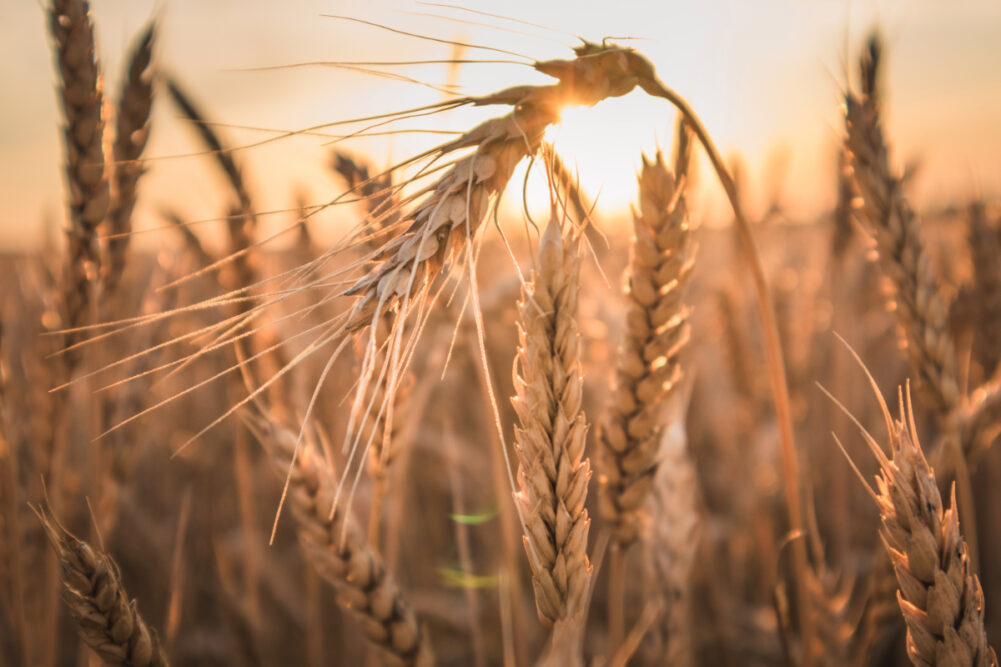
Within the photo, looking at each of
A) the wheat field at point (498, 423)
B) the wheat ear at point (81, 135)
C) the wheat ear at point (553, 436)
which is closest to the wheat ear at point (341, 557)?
the wheat field at point (498, 423)

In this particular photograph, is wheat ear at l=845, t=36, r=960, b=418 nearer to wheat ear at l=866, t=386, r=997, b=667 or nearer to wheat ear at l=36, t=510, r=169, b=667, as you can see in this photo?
wheat ear at l=866, t=386, r=997, b=667

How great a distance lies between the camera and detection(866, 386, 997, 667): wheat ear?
2.30ft

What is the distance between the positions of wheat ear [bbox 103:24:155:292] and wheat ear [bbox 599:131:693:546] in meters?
1.00

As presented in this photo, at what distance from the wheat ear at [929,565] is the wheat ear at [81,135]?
1273 millimetres

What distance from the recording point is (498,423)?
683 mm

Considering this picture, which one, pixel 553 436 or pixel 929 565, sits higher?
pixel 553 436

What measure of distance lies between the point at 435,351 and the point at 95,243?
32.6 inches

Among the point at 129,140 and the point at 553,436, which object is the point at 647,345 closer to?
the point at 553,436

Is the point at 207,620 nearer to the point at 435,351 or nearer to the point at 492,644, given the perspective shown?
the point at 492,644

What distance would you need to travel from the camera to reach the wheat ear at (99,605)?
0.74 m

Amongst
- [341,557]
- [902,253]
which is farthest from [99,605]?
[902,253]

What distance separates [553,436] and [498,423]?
7 cm

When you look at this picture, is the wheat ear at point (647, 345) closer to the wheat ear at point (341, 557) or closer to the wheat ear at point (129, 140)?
the wheat ear at point (341, 557)

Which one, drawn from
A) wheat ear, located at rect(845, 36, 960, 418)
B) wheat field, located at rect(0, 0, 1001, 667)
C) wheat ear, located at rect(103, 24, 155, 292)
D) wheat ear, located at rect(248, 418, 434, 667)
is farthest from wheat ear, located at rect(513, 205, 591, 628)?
wheat ear, located at rect(103, 24, 155, 292)
